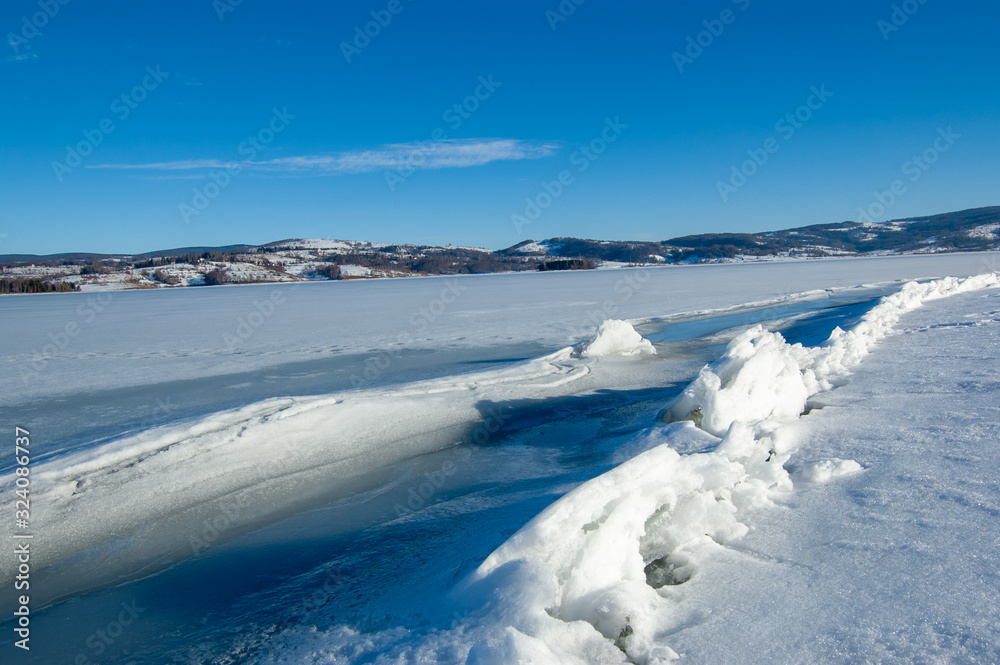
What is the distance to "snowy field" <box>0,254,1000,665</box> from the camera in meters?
2.33

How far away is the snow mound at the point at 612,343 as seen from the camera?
993 cm

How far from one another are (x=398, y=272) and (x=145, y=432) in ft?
331

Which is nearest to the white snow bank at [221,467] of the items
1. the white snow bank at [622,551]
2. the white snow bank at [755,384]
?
the white snow bank at [755,384]

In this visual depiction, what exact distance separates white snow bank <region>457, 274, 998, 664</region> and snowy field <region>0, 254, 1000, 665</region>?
0.01 metres

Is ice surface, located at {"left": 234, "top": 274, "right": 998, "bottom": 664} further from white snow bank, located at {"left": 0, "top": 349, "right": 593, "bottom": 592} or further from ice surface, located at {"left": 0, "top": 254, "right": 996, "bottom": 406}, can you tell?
Result: ice surface, located at {"left": 0, "top": 254, "right": 996, "bottom": 406}

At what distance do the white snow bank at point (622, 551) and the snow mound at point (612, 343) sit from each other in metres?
5.33

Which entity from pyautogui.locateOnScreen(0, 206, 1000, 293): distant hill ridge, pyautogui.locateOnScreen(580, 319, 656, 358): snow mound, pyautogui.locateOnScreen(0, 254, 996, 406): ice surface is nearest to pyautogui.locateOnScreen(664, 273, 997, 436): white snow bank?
pyautogui.locateOnScreen(580, 319, 656, 358): snow mound

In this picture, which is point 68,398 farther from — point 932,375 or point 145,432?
point 932,375

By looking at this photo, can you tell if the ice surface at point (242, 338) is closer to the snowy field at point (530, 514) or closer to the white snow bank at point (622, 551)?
the snowy field at point (530, 514)

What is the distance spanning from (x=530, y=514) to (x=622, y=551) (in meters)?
1.12

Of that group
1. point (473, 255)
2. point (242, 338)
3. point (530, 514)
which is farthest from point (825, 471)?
point (473, 255)

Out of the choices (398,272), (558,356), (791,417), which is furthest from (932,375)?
(398,272)

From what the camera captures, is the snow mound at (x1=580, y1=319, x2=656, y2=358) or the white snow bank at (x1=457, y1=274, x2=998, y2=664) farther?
the snow mound at (x1=580, y1=319, x2=656, y2=358)

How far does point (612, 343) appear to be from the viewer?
394 inches
